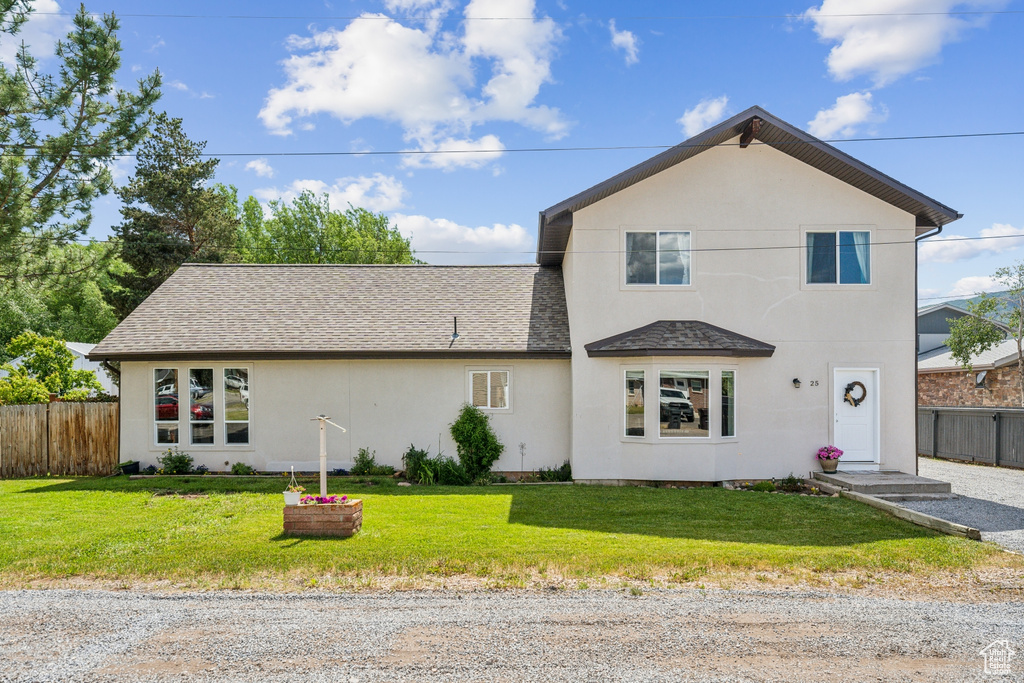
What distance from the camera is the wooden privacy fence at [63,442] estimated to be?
13242 mm

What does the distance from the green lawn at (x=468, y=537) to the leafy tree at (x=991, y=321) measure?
13.4 metres

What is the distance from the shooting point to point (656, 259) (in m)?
12.3

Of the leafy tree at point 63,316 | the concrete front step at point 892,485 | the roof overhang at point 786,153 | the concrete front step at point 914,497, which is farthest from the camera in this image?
the leafy tree at point 63,316

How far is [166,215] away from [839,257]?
1140 inches

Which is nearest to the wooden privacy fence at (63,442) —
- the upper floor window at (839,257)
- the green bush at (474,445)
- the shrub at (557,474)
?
the green bush at (474,445)

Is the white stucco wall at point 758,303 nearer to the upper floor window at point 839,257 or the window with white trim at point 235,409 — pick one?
the upper floor window at point 839,257

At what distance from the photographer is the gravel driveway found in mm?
8195

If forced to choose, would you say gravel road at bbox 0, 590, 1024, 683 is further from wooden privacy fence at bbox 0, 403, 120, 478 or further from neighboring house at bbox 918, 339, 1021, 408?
neighboring house at bbox 918, 339, 1021, 408

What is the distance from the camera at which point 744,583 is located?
6227mm

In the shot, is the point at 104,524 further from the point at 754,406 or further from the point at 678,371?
the point at 754,406

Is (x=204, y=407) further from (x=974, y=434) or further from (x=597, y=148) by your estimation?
(x=974, y=434)

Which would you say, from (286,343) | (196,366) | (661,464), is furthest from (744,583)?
(196,366)

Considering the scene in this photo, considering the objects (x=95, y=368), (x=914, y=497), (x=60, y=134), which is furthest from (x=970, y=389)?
(x=95, y=368)

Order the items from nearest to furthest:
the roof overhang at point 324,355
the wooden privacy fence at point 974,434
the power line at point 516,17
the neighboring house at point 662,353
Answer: the power line at point 516,17 < the neighboring house at point 662,353 < the roof overhang at point 324,355 < the wooden privacy fence at point 974,434
